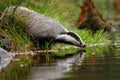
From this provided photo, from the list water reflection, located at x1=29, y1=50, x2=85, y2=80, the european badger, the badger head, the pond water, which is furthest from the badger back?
water reflection, located at x1=29, y1=50, x2=85, y2=80

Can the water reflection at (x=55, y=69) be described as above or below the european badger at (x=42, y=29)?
below

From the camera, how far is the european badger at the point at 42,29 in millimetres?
14984

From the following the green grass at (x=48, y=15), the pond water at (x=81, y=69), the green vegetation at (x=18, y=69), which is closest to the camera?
the pond water at (x=81, y=69)

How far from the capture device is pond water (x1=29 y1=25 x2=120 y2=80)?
8.99m

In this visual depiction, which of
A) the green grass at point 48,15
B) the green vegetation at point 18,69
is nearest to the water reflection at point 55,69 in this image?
the green vegetation at point 18,69

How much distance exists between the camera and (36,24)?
49.5 feet

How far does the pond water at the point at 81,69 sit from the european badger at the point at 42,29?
1962 mm

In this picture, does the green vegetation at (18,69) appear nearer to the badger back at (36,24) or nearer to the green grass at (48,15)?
the green grass at (48,15)

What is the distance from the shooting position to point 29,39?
1493 cm

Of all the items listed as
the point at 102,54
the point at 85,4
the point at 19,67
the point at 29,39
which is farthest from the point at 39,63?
the point at 85,4

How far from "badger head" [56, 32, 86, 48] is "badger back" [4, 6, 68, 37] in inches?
5.5

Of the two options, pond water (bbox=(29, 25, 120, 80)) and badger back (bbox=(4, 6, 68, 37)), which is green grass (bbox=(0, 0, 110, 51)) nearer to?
badger back (bbox=(4, 6, 68, 37))

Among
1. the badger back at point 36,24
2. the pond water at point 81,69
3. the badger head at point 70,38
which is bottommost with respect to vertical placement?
the pond water at point 81,69

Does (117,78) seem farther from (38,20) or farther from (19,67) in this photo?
(38,20)
